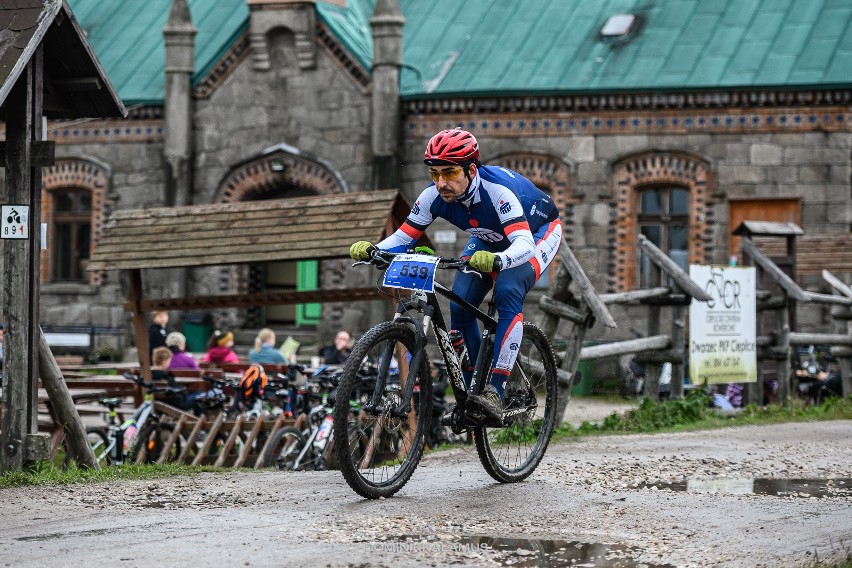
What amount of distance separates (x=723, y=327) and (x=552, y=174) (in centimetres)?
978

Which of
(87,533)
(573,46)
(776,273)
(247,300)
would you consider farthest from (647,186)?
(87,533)

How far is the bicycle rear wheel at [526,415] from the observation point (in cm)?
866

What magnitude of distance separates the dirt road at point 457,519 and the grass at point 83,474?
299mm

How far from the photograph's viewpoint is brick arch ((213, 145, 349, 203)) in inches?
1017

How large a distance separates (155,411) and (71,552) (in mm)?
8161

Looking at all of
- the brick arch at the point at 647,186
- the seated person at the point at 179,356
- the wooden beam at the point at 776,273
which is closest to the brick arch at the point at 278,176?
the brick arch at the point at 647,186

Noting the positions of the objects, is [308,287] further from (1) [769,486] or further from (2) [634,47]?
(1) [769,486]

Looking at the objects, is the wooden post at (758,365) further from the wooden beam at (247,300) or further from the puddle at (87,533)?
the puddle at (87,533)

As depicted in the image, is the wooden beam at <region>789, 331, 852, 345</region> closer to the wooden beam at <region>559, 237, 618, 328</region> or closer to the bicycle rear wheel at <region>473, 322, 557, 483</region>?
the wooden beam at <region>559, 237, 618, 328</region>

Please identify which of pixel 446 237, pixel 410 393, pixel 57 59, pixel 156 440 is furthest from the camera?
pixel 446 237

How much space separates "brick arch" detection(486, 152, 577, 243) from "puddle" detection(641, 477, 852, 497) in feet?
52.5

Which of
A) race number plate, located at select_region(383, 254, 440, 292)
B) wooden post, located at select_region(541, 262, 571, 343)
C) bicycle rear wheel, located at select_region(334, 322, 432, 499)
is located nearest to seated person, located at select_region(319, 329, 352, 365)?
wooden post, located at select_region(541, 262, 571, 343)

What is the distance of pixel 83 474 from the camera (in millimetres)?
9039

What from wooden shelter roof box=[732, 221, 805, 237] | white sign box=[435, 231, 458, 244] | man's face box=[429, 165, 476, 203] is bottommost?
man's face box=[429, 165, 476, 203]
